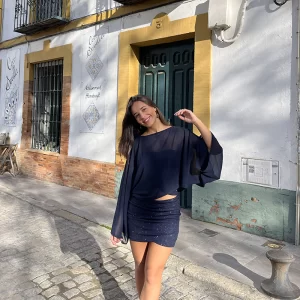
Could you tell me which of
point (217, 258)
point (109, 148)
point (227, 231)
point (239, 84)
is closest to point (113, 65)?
point (109, 148)

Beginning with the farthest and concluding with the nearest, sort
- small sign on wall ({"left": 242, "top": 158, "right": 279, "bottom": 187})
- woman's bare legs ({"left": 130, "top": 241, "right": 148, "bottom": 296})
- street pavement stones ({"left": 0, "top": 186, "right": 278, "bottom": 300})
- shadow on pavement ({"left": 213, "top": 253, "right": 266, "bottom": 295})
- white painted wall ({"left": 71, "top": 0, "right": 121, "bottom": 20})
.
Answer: white painted wall ({"left": 71, "top": 0, "right": 121, "bottom": 20}) → small sign on wall ({"left": 242, "top": 158, "right": 279, "bottom": 187}) → shadow on pavement ({"left": 213, "top": 253, "right": 266, "bottom": 295}) → street pavement stones ({"left": 0, "top": 186, "right": 278, "bottom": 300}) → woman's bare legs ({"left": 130, "top": 241, "right": 148, "bottom": 296})

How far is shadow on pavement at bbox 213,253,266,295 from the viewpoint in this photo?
3.27m

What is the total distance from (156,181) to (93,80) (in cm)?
545

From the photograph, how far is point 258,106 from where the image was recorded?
466 centimetres

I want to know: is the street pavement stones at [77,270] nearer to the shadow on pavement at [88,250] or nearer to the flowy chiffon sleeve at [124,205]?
the shadow on pavement at [88,250]

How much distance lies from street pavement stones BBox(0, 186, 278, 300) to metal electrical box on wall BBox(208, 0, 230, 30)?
3.43 m

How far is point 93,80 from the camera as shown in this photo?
7219mm

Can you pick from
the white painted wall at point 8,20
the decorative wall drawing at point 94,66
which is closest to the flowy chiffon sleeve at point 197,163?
the decorative wall drawing at point 94,66

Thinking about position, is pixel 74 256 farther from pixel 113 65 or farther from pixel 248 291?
pixel 113 65

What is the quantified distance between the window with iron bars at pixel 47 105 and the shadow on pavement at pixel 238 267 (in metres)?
5.69

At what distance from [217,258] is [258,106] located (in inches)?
87.9

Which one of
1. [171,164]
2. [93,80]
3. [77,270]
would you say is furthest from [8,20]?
[171,164]

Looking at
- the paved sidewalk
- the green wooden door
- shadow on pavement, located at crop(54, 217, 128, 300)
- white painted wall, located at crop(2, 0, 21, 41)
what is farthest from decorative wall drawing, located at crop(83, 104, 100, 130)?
white painted wall, located at crop(2, 0, 21, 41)

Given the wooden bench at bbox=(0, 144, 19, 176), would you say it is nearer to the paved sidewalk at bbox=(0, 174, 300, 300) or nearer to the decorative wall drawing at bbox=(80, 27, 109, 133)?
the decorative wall drawing at bbox=(80, 27, 109, 133)
